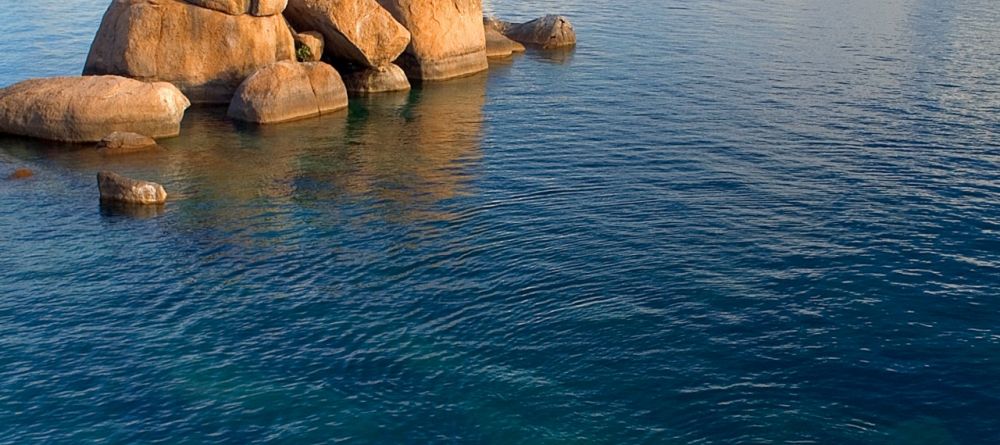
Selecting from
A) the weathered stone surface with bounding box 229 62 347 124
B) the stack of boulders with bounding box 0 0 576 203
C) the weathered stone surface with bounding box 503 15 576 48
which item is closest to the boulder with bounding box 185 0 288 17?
the stack of boulders with bounding box 0 0 576 203

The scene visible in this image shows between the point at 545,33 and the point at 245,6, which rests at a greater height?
the point at 245,6

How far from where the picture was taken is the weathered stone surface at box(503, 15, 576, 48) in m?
70.6

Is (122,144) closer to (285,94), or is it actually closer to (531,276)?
(285,94)

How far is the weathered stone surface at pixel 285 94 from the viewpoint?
49.5 metres

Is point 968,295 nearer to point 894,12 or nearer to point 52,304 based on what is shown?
point 52,304

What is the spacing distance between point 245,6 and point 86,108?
1011cm

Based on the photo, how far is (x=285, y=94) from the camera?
164ft

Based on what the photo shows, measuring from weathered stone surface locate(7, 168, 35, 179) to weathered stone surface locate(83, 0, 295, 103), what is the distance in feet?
34.9

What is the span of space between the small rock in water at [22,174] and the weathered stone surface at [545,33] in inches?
1491

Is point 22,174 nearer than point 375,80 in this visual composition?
Yes

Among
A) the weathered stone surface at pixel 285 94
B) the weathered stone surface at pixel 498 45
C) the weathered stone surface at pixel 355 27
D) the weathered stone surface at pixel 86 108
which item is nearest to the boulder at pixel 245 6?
the weathered stone surface at pixel 355 27

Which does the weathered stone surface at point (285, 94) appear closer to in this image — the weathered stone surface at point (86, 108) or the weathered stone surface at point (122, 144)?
the weathered stone surface at point (86, 108)

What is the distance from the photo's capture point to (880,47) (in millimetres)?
65500

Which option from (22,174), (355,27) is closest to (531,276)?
(22,174)
